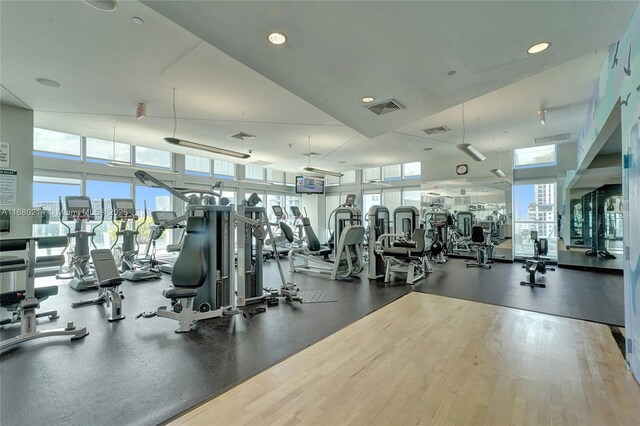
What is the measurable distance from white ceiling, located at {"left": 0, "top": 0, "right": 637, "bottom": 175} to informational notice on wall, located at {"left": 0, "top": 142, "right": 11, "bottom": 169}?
0.74 metres

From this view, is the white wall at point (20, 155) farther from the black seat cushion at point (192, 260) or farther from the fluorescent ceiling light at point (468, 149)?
the fluorescent ceiling light at point (468, 149)

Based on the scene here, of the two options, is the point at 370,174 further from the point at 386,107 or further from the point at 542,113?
the point at 386,107

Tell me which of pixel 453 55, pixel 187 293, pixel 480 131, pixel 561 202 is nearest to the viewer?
pixel 453 55

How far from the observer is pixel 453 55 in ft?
8.88

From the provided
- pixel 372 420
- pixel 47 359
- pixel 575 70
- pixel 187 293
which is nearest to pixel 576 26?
pixel 575 70

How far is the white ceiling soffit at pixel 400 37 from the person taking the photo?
2.12 meters

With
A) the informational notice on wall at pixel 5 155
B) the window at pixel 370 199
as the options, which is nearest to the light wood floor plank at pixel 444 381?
the informational notice on wall at pixel 5 155

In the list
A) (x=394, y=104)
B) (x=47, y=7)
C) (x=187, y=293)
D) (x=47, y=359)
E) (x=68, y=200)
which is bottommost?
(x=47, y=359)

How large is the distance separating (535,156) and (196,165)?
1069cm

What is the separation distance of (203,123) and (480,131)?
6.23m

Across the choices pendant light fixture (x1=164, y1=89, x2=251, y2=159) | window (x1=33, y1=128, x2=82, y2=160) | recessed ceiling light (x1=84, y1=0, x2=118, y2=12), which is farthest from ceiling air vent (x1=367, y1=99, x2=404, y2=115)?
window (x1=33, y1=128, x2=82, y2=160)

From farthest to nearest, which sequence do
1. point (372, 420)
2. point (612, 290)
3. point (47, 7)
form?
point (612, 290) → point (47, 7) → point (372, 420)

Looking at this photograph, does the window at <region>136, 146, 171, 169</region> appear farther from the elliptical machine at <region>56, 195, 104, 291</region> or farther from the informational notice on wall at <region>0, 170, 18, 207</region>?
the informational notice on wall at <region>0, 170, 18, 207</region>

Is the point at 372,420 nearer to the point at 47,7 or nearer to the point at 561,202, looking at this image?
the point at 47,7
